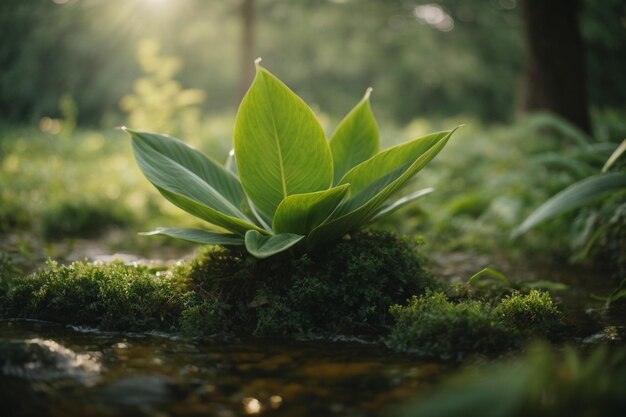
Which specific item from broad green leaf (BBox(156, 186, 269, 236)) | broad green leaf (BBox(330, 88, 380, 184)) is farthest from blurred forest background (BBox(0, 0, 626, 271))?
broad green leaf (BBox(156, 186, 269, 236))

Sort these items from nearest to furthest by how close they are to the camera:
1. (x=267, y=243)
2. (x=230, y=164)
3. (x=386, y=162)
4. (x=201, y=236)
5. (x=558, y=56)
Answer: (x=267, y=243), (x=201, y=236), (x=386, y=162), (x=230, y=164), (x=558, y=56)

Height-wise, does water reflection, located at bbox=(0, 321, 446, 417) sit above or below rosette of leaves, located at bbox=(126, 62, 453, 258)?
below

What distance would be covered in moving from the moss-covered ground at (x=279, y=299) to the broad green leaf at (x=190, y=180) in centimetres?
25

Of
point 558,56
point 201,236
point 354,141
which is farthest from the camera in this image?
point 558,56

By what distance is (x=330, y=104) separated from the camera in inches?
802

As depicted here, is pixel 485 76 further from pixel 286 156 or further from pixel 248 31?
pixel 286 156

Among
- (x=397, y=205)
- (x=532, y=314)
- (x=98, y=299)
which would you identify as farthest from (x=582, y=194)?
(x=98, y=299)

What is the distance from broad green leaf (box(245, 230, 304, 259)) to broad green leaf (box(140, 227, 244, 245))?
22 centimetres

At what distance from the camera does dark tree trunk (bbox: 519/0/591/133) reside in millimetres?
5945

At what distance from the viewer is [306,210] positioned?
2287mm

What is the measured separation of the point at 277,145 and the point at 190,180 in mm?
461

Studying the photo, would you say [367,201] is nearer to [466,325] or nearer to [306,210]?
[306,210]

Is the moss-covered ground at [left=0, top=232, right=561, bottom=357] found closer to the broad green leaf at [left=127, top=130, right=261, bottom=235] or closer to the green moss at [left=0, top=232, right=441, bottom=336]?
the green moss at [left=0, top=232, right=441, bottom=336]

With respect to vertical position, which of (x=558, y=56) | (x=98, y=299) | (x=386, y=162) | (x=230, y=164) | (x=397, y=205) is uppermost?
(x=558, y=56)
